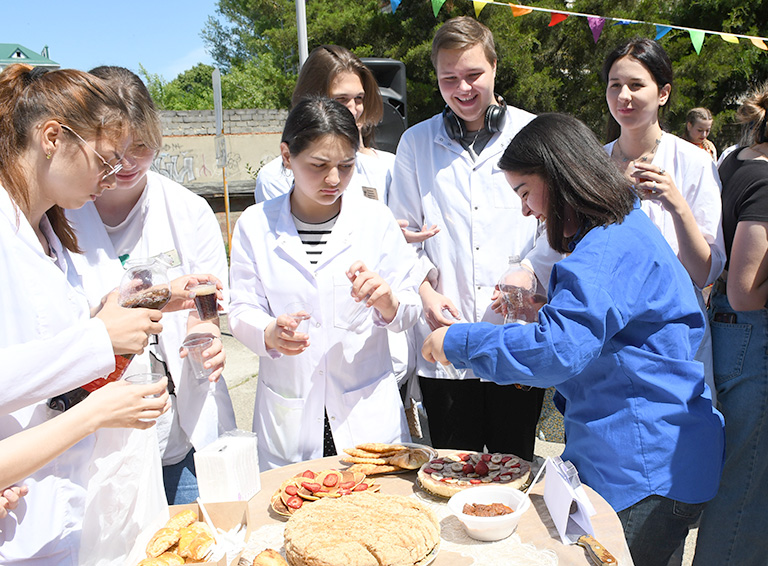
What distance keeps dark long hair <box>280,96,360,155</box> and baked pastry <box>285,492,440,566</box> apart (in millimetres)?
1375

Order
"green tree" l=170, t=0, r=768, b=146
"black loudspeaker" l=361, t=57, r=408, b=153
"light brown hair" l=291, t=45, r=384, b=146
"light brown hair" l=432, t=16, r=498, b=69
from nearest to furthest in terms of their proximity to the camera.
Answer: "light brown hair" l=432, t=16, r=498, b=69, "light brown hair" l=291, t=45, r=384, b=146, "black loudspeaker" l=361, t=57, r=408, b=153, "green tree" l=170, t=0, r=768, b=146

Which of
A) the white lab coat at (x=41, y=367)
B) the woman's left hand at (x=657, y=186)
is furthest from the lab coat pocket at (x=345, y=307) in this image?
the woman's left hand at (x=657, y=186)

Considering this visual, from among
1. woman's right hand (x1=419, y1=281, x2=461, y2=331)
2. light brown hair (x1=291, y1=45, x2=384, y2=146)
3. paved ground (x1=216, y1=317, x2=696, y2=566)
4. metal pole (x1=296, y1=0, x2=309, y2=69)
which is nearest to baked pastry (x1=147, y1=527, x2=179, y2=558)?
woman's right hand (x1=419, y1=281, x2=461, y2=331)

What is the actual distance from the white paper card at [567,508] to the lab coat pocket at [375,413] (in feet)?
2.67

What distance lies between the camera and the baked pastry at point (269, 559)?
4.91 feet

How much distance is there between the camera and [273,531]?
5.77ft

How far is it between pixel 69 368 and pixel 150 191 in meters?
1.18

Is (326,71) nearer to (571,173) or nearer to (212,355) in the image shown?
(212,355)

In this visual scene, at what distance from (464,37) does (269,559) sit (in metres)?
2.38

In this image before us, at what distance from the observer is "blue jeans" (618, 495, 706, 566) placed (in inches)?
73.6

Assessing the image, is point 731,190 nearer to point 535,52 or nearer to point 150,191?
point 150,191

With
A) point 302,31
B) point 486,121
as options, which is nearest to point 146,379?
point 486,121

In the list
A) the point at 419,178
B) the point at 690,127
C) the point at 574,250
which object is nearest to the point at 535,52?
the point at 690,127

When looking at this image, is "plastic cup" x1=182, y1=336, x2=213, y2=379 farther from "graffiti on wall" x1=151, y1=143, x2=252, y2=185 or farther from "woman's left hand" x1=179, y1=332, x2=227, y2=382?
"graffiti on wall" x1=151, y1=143, x2=252, y2=185
